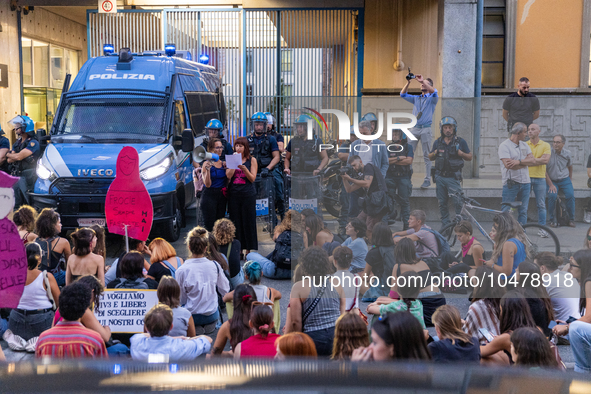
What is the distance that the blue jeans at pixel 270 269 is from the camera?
798cm

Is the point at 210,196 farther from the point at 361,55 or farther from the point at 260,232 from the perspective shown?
the point at 361,55

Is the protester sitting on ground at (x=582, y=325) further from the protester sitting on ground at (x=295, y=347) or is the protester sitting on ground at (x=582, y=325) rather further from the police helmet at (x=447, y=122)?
the protester sitting on ground at (x=295, y=347)

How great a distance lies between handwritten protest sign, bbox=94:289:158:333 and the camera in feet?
16.6

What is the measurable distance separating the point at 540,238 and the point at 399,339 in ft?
10.3

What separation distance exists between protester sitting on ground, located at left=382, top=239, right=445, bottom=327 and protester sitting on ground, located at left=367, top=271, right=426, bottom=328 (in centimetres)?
6

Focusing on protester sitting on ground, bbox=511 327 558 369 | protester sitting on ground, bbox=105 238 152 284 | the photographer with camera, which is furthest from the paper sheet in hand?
protester sitting on ground, bbox=511 327 558 369

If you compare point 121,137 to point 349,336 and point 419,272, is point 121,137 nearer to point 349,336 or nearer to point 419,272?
point 419,272

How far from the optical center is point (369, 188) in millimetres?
5715

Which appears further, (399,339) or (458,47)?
(458,47)

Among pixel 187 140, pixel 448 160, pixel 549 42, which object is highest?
pixel 549 42

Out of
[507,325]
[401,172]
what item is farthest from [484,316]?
[401,172]

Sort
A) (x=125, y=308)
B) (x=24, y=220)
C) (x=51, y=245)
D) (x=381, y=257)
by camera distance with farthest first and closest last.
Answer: (x=24, y=220) < (x=51, y=245) < (x=381, y=257) < (x=125, y=308)

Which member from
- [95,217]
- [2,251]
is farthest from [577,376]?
[95,217]

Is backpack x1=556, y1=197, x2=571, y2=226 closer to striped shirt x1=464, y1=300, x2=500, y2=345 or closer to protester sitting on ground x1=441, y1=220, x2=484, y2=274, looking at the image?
protester sitting on ground x1=441, y1=220, x2=484, y2=274
